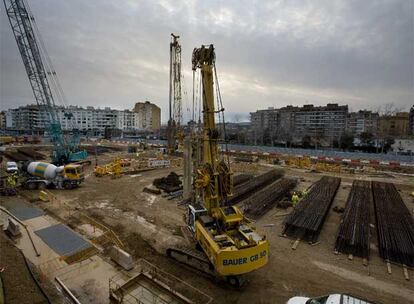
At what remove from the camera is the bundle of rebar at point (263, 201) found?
50.3 ft

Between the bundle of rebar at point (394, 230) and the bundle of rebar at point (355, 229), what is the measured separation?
59 cm

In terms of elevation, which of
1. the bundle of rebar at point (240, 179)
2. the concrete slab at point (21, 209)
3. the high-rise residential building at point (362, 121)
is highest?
the high-rise residential building at point (362, 121)

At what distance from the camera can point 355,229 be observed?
1212 centimetres

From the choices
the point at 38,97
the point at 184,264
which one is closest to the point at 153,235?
the point at 184,264

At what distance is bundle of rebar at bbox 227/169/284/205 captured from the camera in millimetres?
17984

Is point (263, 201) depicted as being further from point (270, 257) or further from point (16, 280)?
point (16, 280)

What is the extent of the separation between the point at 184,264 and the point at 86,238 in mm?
5438

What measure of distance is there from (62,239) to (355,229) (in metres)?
14.3

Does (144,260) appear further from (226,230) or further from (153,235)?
(226,230)

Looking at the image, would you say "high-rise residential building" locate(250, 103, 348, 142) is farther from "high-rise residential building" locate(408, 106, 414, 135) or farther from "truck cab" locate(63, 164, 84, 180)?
"truck cab" locate(63, 164, 84, 180)

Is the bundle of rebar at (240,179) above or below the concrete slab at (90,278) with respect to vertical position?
above

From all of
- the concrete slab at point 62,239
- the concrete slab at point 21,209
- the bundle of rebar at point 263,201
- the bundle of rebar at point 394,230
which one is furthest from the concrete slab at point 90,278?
the bundle of rebar at point 394,230

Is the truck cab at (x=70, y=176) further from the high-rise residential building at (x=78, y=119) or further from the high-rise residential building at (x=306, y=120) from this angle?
the high-rise residential building at (x=78, y=119)

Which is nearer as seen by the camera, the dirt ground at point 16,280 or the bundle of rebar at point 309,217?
the dirt ground at point 16,280
